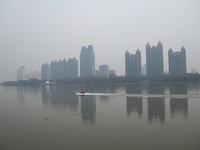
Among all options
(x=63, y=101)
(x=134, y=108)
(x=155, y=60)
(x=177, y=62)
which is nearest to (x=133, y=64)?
(x=155, y=60)

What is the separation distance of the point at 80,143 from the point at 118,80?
3741 cm

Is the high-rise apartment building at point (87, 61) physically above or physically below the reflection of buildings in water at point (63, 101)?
above

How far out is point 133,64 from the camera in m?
48.0

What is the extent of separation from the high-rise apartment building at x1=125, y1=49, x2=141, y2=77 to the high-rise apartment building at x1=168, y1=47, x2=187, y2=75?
26.2 feet

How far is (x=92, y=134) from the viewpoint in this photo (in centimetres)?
578

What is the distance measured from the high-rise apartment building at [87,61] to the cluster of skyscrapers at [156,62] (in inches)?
376

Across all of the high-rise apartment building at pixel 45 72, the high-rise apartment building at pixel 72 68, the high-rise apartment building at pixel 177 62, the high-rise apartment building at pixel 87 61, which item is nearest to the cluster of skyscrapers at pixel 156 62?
the high-rise apartment building at pixel 177 62

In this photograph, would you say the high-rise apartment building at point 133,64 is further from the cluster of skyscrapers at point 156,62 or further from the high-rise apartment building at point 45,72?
the high-rise apartment building at point 45,72

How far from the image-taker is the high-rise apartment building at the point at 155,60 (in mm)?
43031

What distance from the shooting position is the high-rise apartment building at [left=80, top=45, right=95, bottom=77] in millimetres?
51109

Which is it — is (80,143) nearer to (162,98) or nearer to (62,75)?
(162,98)

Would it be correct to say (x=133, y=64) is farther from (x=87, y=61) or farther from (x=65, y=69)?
(x=65, y=69)

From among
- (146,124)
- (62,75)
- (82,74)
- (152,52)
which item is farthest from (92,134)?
(62,75)

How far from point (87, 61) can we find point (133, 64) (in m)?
12.6
